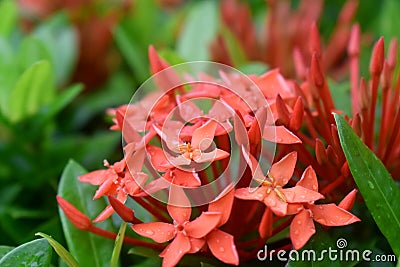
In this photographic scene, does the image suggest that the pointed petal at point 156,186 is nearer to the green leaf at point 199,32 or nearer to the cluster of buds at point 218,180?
the cluster of buds at point 218,180

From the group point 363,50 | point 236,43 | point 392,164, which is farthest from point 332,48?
point 392,164

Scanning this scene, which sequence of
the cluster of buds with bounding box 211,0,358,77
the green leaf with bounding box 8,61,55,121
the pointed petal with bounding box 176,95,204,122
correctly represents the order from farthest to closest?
1. the cluster of buds with bounding box 211,0,358,77
2. the green leaf with bounding box 8,61,55,121
3. the pointed petal with bounding box 176,95,204,122

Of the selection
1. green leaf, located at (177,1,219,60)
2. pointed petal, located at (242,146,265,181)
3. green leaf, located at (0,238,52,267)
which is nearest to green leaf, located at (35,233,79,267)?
green leaf, located at (0,238,52,267)

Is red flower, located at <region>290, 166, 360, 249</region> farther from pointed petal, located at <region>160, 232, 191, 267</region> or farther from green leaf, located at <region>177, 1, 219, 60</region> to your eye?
green leaf, located at <region>177, 1, 219, 60</region>

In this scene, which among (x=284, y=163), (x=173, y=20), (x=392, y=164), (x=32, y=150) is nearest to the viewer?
(x=284, y=163)

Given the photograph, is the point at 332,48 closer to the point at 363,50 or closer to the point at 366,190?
the point at 363,50

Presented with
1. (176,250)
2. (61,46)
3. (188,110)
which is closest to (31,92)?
(61,46)
